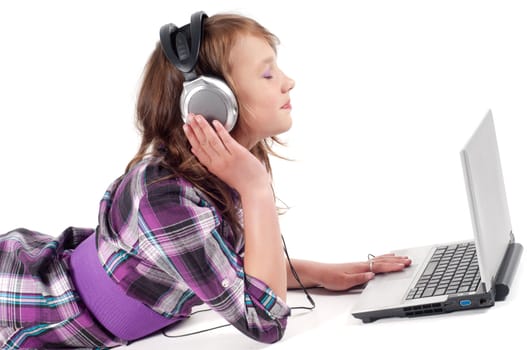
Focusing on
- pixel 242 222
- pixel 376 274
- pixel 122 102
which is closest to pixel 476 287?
pixel 376 274

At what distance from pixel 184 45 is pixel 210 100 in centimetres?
14

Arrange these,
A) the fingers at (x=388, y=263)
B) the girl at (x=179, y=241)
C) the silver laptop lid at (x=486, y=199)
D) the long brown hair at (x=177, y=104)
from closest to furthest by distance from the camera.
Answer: the silver laptop lid at (x=486, y=199)
the girl at (x=179, y=241)
the long brown hair at (x=177, y=104)
the fingers at (x=388, y=263)

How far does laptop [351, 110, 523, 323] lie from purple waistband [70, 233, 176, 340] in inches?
19.1

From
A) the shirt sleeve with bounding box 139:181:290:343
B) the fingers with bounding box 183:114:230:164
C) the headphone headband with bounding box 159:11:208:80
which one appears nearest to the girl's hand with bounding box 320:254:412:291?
the shirt sleeve with bounding box 139:181:290:343

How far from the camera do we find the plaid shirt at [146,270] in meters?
2.09

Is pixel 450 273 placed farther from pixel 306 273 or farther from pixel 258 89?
pixel 258 89

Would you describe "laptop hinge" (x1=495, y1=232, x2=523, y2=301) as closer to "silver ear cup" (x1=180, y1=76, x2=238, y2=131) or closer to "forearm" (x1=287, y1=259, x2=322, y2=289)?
"forearm" (x1=287, y1=259, x2=322, y2=289)

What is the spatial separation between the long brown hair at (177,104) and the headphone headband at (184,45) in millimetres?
55

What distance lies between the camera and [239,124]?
2.30 m

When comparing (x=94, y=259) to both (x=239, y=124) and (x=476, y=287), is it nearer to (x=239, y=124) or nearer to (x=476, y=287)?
(x=239, y=124)

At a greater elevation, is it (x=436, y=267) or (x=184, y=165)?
(x=184, y=165)

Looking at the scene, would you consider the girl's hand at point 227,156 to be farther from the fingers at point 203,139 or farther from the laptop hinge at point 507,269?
the laptop hinge at point 507,269

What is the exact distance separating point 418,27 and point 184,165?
180 centimetres

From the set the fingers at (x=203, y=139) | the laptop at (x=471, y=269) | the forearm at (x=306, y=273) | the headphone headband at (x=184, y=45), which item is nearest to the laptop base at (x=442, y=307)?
the laptop at (x=471, y=269)
